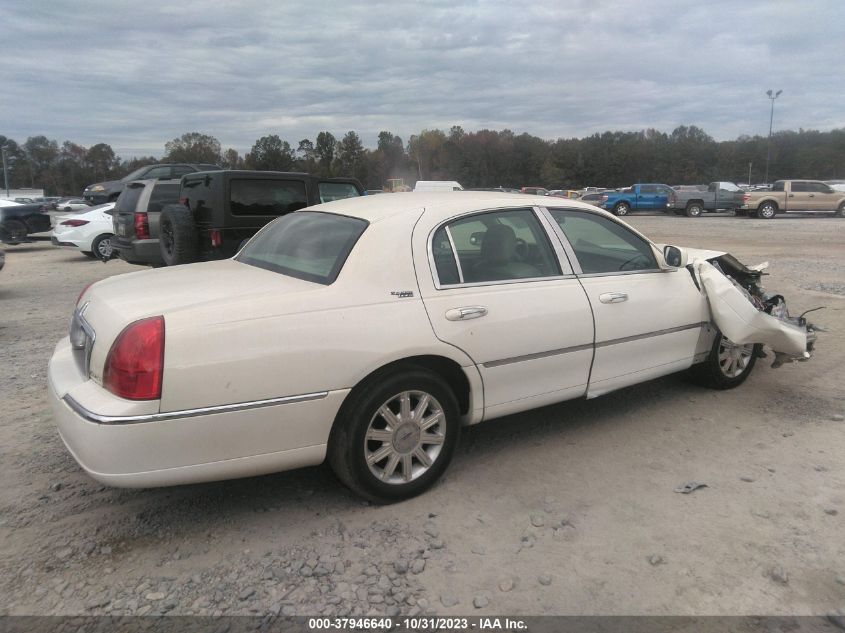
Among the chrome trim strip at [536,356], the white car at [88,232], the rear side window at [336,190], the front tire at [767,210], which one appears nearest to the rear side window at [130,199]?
the rear side window at [336,190]

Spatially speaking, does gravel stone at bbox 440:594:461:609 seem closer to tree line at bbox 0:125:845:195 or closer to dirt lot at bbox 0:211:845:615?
dirt lot at bbox 0:211:845:615

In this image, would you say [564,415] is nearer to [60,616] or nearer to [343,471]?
[343,471]

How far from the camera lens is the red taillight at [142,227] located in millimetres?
9156

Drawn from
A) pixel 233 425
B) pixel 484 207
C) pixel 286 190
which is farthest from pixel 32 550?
pixel 286 190

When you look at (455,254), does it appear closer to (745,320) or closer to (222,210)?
(745,320)

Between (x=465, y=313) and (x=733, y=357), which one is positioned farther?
(x=733, y=357)

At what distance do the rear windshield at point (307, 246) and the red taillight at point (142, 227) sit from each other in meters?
5.65

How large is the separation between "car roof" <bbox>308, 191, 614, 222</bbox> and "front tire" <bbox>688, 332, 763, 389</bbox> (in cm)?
148

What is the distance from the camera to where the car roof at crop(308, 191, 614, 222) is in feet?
11.8

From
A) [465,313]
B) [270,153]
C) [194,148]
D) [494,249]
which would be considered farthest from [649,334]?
[194,148]

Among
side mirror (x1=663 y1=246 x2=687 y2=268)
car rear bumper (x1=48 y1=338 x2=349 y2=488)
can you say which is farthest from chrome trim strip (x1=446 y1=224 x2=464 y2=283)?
side mirror (x1=663 y1=246 x2=687 y2=268)

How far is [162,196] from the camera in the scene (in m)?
9.71

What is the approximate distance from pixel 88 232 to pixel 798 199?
29.1 meters

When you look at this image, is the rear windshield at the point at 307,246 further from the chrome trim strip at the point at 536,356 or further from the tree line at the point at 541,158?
the tree line at the point at 541,158
